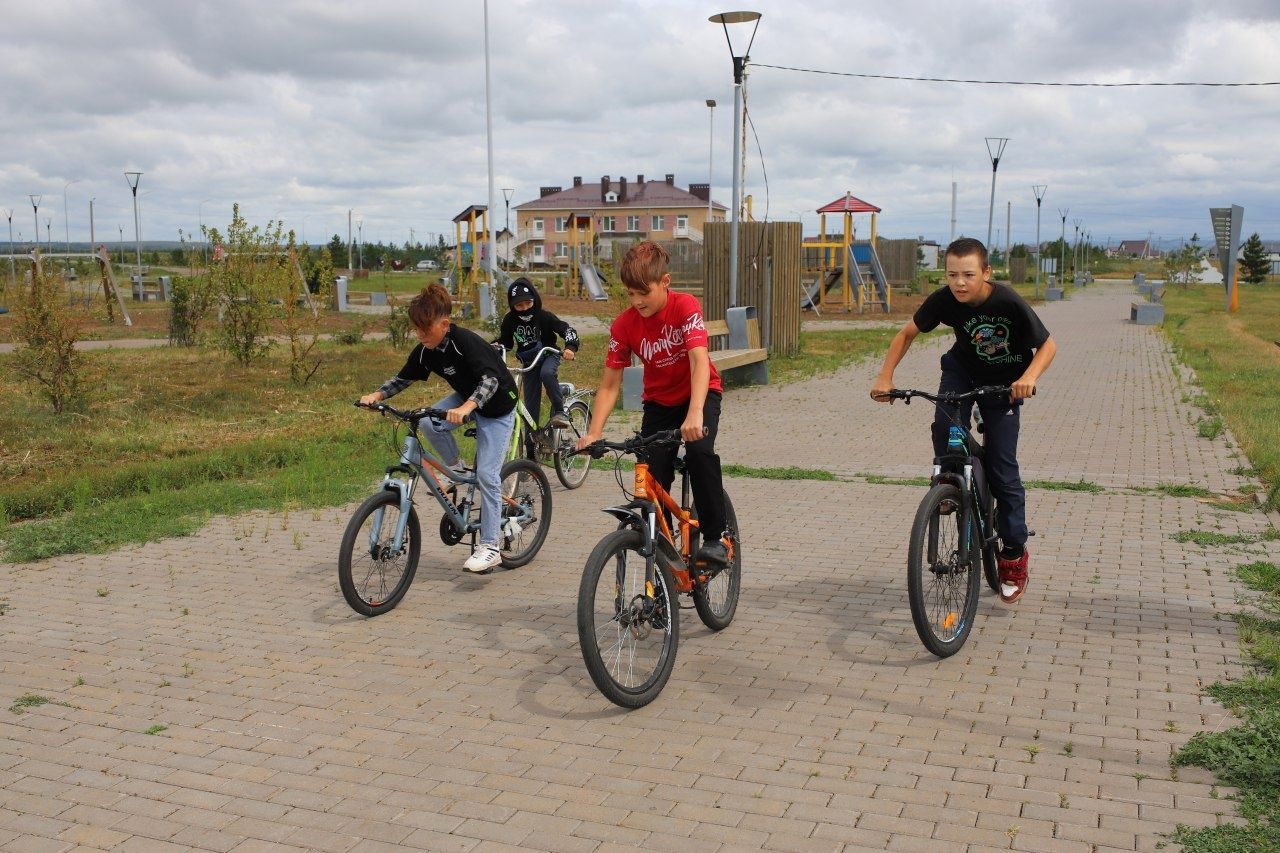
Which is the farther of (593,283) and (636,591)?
(593,283)

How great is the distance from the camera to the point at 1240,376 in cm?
1628

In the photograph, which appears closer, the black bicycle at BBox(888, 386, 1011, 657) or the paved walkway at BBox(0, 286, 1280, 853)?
the paved walkway at BBox(0, 286, 1280, 853)

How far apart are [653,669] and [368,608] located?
1.67m

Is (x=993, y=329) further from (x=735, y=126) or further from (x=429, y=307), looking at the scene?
(x=735, y=126)

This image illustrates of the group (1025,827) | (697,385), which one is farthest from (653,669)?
(1025,827)

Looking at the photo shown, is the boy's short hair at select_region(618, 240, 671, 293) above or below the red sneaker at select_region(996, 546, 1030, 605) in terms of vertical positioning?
above

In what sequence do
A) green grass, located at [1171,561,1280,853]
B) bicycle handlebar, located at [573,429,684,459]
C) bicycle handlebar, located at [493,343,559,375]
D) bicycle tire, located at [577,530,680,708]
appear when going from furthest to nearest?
bicycle handlebar, located at [493,343,559,375]
bicycle handlebar, located at [573,429,684,459]
bicycle tire, located at [577,530,680,708]
green grass, located at [1171,561,1280,853]

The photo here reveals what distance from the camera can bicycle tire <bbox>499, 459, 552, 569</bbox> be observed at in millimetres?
6598

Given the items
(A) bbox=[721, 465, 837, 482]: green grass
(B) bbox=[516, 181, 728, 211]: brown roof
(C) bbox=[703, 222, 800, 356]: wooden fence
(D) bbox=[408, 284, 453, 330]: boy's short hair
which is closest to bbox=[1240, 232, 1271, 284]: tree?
(B) bbox=[516, 181, 728, 211]: brown roof

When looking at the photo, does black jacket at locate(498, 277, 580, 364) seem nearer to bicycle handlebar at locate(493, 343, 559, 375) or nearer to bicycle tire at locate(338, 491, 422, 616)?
bicycle handlebar at locate(493, 343, 559, 375)

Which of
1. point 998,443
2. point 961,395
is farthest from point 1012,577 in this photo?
point 961,395

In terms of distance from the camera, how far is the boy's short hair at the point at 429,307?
5883 mm

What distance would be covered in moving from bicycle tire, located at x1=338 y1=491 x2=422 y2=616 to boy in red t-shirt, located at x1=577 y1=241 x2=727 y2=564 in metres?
1.27

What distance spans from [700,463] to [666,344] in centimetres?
51
